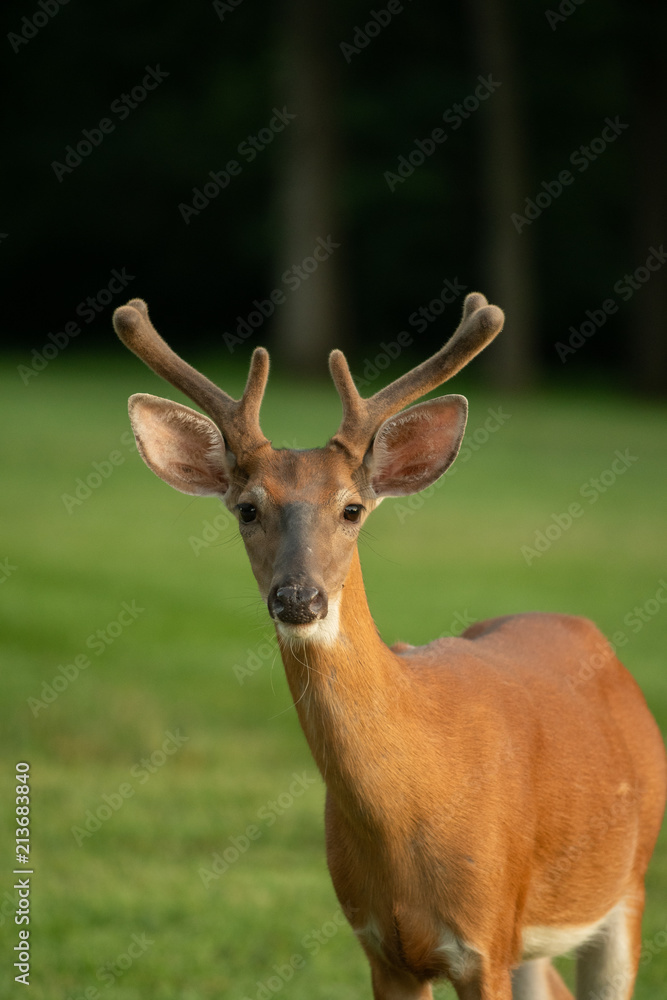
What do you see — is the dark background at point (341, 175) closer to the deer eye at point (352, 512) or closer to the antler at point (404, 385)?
the antler at point (404, 385)

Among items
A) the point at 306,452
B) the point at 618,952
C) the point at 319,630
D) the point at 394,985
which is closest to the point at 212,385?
the point at 306,452

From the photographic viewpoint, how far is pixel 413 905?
150 inches

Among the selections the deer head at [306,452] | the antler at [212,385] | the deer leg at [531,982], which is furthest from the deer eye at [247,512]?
the deer leg at [531,982]

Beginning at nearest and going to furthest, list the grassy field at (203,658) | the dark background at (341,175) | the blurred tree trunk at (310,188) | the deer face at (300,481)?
the deer face at (300,481)
the grassy field at (203,658)
the blurred tree trunk at (310,188)
the dark background at (341,175)

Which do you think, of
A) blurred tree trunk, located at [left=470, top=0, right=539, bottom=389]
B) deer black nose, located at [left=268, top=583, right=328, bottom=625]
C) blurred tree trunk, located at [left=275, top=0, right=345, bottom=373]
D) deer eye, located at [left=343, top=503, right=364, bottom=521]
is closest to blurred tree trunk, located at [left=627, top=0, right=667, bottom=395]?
blurred tree trunk, located at [left=470, top=0, right=539, bottom=389]

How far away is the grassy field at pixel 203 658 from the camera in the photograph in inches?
230

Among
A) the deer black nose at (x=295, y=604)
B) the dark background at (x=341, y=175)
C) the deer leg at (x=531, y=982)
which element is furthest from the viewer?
the dark background at (x=341, y=175)

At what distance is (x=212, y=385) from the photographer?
4277 mm

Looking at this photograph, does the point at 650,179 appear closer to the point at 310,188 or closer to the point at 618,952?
the point at 310,188

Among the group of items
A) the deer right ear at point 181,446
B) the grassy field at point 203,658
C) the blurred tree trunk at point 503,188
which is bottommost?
the grassy field at point 203,658

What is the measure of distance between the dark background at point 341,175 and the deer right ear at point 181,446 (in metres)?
21.5

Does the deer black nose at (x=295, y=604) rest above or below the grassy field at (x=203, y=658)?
above

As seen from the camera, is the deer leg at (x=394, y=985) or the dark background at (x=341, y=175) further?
the dark background at (x=341, y=175)

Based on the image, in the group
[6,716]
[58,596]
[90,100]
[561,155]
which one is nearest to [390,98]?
[561,155]
